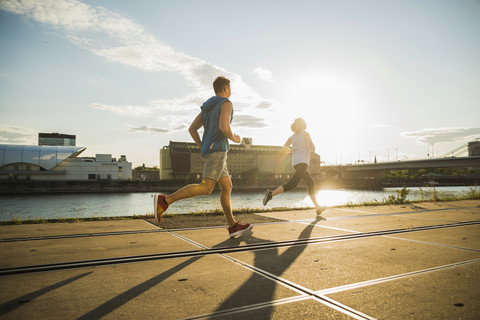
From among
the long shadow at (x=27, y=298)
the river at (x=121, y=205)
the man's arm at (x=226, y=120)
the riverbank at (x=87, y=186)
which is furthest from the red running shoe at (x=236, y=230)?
the riverbank at (x=87, y=186)

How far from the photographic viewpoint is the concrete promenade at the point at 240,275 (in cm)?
150

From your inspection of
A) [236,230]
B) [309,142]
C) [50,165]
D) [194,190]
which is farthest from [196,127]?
[50,165]

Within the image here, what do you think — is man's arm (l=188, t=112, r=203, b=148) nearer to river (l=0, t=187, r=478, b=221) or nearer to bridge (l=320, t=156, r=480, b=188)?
river (l=0, t=187, r=478, b=221)

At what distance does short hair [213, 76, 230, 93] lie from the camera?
3.86m

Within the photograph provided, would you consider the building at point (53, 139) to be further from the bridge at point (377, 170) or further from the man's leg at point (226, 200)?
the man's leg at point (226, 200)

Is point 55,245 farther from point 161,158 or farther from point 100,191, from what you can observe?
point 161,158

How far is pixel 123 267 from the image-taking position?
2.27m

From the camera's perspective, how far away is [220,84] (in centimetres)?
387

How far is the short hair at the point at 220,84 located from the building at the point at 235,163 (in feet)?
341

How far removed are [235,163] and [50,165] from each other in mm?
60117

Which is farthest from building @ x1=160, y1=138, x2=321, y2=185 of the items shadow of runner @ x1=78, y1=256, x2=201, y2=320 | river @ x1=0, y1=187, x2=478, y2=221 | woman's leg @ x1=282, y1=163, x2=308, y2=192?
shadow of runner @ x1=78, y1=256, x2=201, y2=320

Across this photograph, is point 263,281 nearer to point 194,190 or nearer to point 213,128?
point 194,190

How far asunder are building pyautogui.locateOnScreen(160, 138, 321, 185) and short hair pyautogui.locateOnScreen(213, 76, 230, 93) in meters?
104

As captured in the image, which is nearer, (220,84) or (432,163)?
(220,84)
